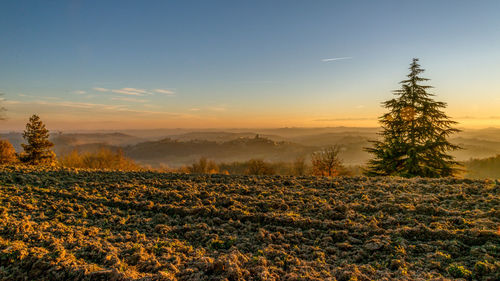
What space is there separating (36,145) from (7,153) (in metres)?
3.24

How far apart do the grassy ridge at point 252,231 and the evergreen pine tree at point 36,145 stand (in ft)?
74.5

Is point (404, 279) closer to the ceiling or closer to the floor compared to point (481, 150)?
closer to the ceiling

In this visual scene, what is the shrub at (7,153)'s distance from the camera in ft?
82.6

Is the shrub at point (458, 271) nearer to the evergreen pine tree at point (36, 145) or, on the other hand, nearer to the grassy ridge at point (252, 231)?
the grassy ridge at point (252, 231)

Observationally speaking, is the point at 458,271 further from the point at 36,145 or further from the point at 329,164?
the point at 36,145

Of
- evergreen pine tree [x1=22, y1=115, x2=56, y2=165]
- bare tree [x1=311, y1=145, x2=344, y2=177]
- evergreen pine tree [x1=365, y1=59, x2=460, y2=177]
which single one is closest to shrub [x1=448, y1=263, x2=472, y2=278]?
evergreen pine tree [x1=365, y1=59, x2=460, y2=177]

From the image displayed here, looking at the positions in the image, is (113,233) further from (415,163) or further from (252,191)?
(415,163)

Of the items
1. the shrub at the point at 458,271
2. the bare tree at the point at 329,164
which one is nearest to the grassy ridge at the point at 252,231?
the shrub at the point at 458,271

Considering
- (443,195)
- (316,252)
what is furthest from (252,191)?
(443,195)

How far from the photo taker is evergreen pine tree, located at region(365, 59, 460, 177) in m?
18.2

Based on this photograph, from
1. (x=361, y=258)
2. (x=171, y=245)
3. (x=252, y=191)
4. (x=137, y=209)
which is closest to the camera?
(x=361, y=258)

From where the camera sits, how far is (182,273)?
3.31m

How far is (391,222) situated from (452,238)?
98 cm

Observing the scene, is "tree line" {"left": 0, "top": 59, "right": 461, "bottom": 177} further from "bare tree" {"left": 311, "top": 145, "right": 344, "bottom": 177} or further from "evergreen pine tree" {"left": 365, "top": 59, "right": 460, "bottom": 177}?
"bare tree" {"left": 311, "top": 145, "right": 344, "bottom": 177}
